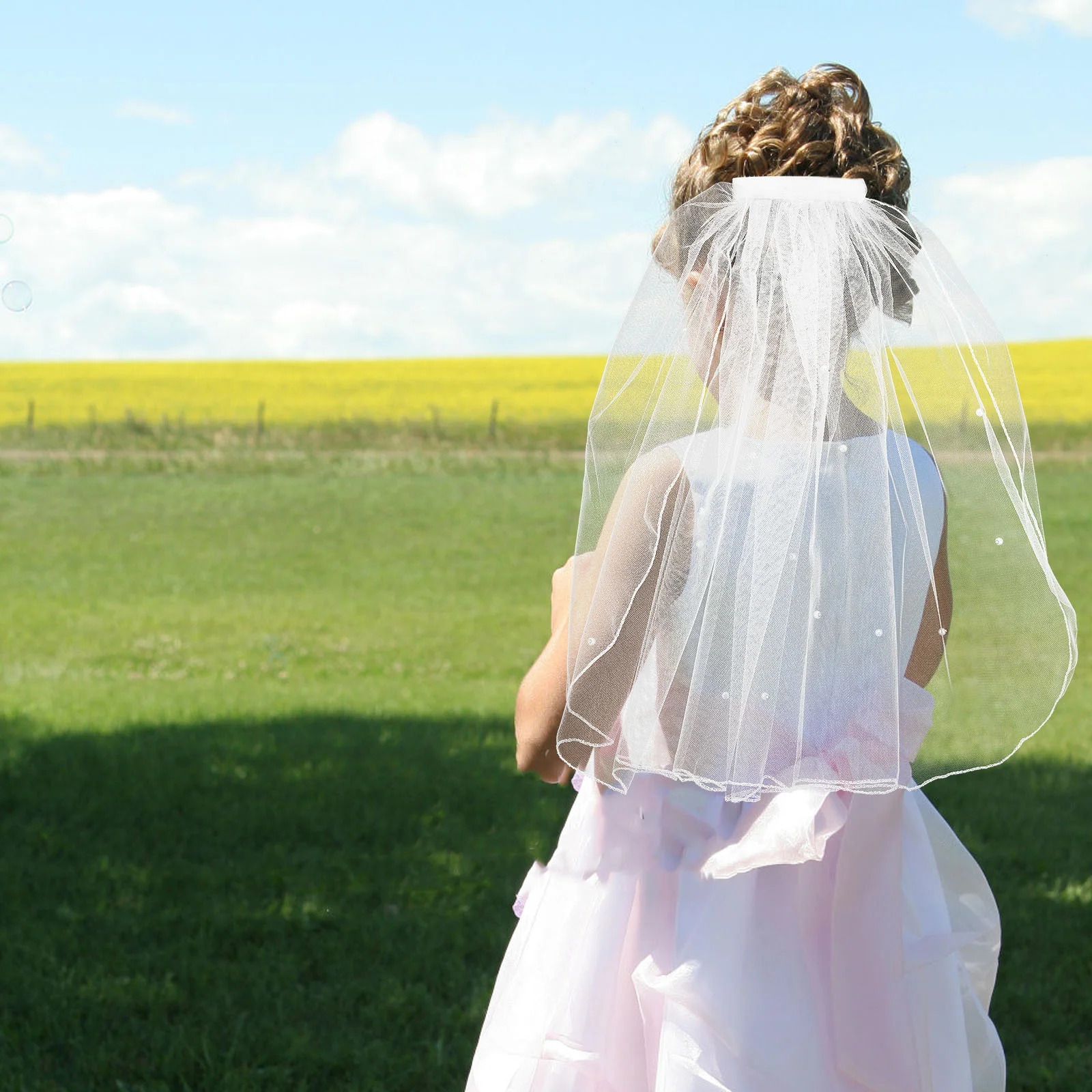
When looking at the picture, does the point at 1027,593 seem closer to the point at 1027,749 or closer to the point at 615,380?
the point at 615,380

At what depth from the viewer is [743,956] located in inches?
80.7

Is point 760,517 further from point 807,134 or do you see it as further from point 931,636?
point 807,134

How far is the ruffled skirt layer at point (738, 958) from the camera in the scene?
2027 millimetres

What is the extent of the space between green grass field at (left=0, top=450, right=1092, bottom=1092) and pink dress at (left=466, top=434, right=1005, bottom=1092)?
6.06 ft

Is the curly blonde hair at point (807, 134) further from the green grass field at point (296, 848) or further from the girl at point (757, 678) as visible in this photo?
the green grass field at point (296, 848)

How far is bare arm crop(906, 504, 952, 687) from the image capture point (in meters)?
2.25

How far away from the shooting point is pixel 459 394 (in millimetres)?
33375

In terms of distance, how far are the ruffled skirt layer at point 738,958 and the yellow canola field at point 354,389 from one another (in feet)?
84.7

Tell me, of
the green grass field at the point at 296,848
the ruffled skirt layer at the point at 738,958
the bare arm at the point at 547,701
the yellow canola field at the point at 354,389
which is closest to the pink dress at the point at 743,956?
the ruffled skirt layer at the point at 738,958

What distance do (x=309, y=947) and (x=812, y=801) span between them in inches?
120

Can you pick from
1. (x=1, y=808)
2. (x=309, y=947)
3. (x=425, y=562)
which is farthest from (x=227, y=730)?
(x=425, y=562)

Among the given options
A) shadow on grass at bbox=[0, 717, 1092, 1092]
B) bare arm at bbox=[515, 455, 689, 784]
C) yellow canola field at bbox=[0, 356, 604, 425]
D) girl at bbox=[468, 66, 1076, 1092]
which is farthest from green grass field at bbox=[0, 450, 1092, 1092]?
yellow canola field at bbox=[0, 356, 604, 425]

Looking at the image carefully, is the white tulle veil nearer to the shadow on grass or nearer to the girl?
the girl

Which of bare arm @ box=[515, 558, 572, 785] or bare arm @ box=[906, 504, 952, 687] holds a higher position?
bare arm @ box=[906, 504, 952, 687]
